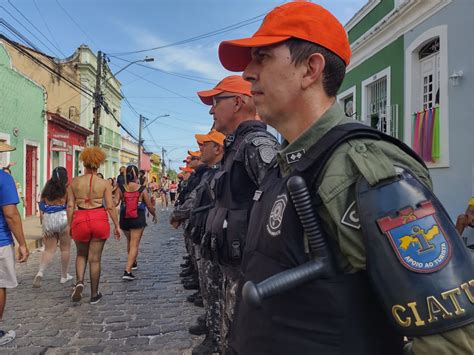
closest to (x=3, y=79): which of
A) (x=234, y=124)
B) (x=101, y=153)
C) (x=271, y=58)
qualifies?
(x=101, y=153)

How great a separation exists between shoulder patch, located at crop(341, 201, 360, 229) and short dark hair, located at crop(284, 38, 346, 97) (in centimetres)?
49

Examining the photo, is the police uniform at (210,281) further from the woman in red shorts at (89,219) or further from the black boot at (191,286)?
the black boot at (191,286)

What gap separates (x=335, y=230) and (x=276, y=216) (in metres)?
0.19

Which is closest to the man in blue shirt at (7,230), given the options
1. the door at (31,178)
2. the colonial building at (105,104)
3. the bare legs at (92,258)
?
the bare legs at (92,258)

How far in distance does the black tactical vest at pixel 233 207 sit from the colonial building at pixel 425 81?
5.42m

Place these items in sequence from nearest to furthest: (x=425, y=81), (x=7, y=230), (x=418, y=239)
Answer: (x=418, y=239)
(x=7, y=230)
(x=425, y=81)

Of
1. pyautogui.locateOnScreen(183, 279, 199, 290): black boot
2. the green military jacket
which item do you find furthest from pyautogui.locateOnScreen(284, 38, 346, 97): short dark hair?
pyautogui.locateOnScreen(183, 279, 199, 290): black boot

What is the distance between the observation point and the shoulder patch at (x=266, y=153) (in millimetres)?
2693

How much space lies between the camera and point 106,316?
5.16 metres

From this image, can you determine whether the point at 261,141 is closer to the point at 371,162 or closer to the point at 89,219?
the point at 371,162

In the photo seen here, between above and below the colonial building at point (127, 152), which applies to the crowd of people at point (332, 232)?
below

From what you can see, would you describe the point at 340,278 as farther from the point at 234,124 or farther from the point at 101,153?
the point at 101,153

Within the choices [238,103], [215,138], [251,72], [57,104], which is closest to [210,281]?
[238,103]

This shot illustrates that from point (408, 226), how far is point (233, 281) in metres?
2.03
